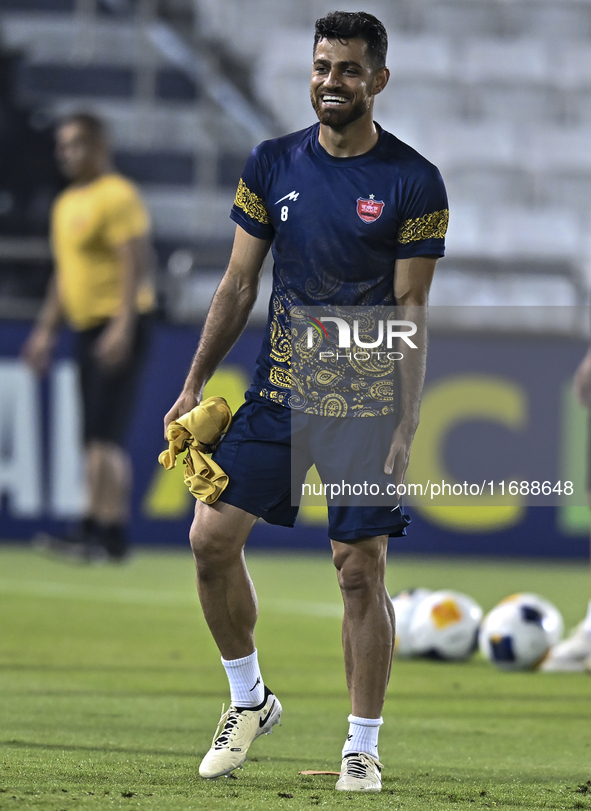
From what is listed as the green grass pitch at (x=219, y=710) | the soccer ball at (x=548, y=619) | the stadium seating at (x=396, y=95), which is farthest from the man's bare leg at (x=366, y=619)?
the stadium seating at (x=396, y=95)

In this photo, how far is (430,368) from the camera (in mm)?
10109

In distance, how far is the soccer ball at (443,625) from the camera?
592 centimetres

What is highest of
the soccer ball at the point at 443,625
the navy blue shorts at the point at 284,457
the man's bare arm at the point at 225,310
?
the man's bare arm at the point at 225,310

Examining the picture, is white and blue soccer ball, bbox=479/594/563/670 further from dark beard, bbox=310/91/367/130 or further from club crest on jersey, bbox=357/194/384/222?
dark beard, bbox=310/91/367/130

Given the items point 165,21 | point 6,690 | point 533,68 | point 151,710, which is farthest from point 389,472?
point 533,68

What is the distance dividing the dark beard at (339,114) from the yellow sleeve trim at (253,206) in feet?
0.99

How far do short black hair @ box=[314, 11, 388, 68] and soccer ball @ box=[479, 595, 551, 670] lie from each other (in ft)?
9.78

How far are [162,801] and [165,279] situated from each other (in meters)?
7.93

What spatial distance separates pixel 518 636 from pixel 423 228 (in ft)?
9.05

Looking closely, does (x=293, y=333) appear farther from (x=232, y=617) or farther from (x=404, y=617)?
(x=404, y=617)

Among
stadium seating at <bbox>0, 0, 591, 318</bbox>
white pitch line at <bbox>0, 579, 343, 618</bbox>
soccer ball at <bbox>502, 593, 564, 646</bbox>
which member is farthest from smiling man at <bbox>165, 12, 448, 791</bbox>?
stadium seating at <bbox>0, 0, 591, 318</bbox>

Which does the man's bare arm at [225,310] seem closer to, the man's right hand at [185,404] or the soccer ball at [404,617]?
the man's right hand at [185,404]

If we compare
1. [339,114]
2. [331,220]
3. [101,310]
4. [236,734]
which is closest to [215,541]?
[236,734]

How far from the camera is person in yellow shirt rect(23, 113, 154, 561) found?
30.7ft
